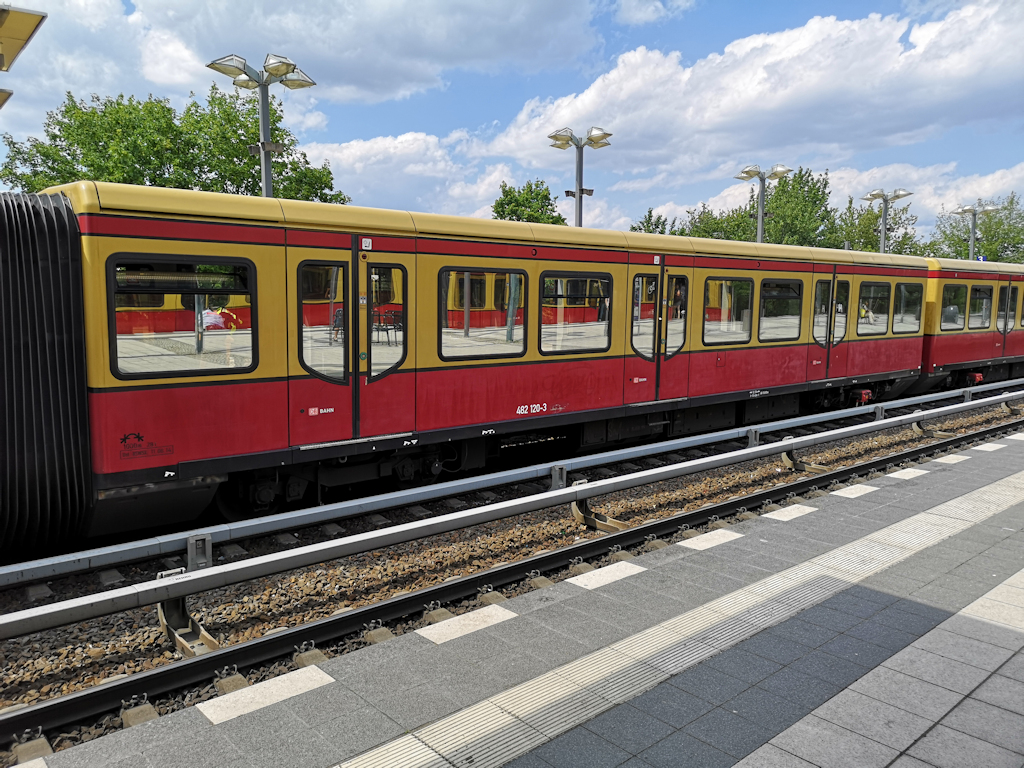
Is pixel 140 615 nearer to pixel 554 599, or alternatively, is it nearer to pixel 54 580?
pixel 54 580

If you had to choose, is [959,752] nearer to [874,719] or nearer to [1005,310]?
[874,719]

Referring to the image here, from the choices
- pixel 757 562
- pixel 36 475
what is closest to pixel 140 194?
pixel 36 475

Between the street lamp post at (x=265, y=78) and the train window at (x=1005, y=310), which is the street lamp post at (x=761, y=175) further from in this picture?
the street lamp post at (x=265, y=78)

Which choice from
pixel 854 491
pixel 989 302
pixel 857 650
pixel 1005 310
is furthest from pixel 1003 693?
pixel 1005 310

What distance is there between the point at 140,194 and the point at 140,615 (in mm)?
3302

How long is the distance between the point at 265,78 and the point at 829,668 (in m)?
11.2

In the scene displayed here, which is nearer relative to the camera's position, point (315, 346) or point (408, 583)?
point (408, 583)

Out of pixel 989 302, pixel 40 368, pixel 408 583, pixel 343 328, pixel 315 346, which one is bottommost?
pixel 408 583

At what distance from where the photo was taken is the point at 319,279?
279 inches

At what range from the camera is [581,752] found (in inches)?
140

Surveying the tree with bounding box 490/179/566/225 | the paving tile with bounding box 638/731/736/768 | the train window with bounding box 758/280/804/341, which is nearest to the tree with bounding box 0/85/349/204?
the tree with bounding box 490/179/566/225

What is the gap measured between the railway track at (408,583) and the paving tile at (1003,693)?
2986 millimetres

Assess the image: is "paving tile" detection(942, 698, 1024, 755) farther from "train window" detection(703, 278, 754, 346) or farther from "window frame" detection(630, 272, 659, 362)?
A: "train window" detection(703, 278, 754, 346)

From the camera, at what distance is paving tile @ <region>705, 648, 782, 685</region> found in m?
4.31
